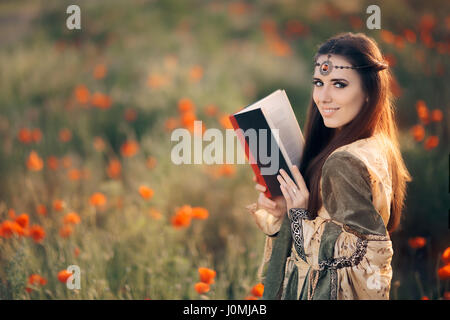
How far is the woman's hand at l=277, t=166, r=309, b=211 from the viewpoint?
1.69 m

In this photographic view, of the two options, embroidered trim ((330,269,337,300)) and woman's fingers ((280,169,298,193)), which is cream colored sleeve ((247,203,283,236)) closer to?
woman's fingers ((280,169,298,193))

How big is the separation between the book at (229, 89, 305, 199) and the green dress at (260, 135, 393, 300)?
194 mm

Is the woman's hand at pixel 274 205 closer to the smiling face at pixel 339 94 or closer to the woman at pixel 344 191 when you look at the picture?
the woman at pixel 344 191

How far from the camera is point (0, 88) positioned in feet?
16.4

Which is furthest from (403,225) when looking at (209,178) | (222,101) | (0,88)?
(0,88)

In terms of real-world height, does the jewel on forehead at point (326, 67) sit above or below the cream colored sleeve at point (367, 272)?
above

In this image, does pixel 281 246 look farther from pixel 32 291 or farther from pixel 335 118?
pixel 32 291

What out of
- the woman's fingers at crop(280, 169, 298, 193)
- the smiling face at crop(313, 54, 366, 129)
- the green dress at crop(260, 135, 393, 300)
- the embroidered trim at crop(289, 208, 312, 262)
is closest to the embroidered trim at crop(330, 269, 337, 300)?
the green dress at crop(260, 135, 393, 300)

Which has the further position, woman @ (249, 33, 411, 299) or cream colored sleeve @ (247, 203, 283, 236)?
cream colored sleeve @ (247, 203, 283, 236)

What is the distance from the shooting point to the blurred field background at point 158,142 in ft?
7.98

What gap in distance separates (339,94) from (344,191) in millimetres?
397

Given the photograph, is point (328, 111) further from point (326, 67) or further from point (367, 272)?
point (367, 272)

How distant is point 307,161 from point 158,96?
340 cm

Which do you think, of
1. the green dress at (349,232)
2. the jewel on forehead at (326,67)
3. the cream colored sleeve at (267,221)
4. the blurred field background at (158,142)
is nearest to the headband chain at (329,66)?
the jewel on forehead at (326,67)
